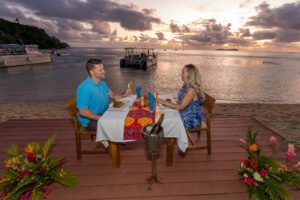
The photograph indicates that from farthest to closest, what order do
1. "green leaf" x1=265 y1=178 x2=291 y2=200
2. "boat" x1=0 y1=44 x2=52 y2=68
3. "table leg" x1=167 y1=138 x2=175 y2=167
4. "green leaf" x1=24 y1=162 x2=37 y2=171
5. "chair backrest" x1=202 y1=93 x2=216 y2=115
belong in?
1. "boat" x1=0 y1=44 x2=52 y2=68
2. "chair backrest" x1=202 y1=93 x2=216 y2=115
3. "table leg" x1=167 y1=138 x2=175 y2=167
4. "green leaf" x1=24 y1=162 x2=37 y2=171
5. "green leaf" x1=265 y1=178 x2=291 y2=200

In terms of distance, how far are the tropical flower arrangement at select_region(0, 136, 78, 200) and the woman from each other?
1709mm

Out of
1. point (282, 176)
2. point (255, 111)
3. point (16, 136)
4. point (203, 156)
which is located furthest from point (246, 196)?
point (255, 111)

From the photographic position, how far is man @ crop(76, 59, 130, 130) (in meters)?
2.93

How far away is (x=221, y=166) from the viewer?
3146mm

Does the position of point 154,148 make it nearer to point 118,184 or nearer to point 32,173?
point 118,184

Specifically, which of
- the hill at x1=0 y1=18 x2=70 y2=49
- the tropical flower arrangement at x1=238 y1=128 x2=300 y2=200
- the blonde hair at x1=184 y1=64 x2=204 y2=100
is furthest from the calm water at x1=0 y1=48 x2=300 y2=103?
the hill at x1=0 y1=18 x2=70 y2=49

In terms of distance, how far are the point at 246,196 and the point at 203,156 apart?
41.0 inches

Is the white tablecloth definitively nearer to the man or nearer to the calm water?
the man

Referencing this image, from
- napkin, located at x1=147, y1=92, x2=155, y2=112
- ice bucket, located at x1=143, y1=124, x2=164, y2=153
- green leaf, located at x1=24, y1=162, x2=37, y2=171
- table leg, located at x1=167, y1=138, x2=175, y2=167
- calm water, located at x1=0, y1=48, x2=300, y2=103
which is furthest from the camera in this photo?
calm water, located at x1=0, y1=48, x2=300, y2=103

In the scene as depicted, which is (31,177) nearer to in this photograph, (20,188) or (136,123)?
(20,188)

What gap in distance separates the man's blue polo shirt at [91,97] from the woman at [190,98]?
0.98 m

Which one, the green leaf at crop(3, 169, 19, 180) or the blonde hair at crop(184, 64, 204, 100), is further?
the blonde hair at crop(184, 64, 204, 100)

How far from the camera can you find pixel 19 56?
41.8 meters

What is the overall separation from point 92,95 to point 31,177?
1323 millimetres
